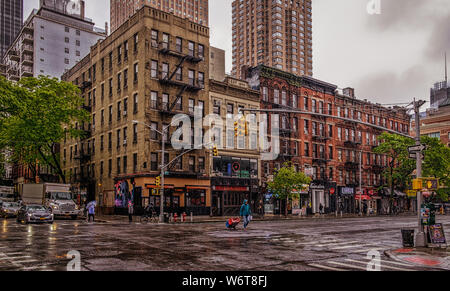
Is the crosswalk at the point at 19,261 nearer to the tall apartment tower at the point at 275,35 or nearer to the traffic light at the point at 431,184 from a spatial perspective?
the traffic light at the point at 431,184

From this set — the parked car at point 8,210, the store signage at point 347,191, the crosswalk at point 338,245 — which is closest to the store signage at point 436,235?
the crosswalk at point 338,245

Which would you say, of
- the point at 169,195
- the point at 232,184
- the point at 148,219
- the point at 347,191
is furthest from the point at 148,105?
the point at 347,191

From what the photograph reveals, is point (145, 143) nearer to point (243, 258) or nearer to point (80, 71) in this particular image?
point (80, 71)

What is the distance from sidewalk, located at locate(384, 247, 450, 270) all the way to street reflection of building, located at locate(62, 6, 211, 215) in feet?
95.0

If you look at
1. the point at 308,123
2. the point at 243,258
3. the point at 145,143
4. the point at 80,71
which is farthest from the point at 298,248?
the point at 80,71

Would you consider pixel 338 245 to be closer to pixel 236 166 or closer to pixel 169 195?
pixel 169 195

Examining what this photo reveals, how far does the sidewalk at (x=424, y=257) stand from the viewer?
1388 cm

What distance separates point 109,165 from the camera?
2083 inches

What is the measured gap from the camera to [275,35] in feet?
495

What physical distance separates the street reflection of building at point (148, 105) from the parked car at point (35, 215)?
12271 millimetres

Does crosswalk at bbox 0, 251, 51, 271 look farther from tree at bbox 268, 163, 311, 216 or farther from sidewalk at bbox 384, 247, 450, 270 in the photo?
tree at bbox 268, 163, 311, 216

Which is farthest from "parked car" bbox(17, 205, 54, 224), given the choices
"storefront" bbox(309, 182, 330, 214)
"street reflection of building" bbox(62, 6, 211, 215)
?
"storefront" bbox(309, 182, 330, 214)

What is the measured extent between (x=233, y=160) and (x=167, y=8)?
12356 cm
